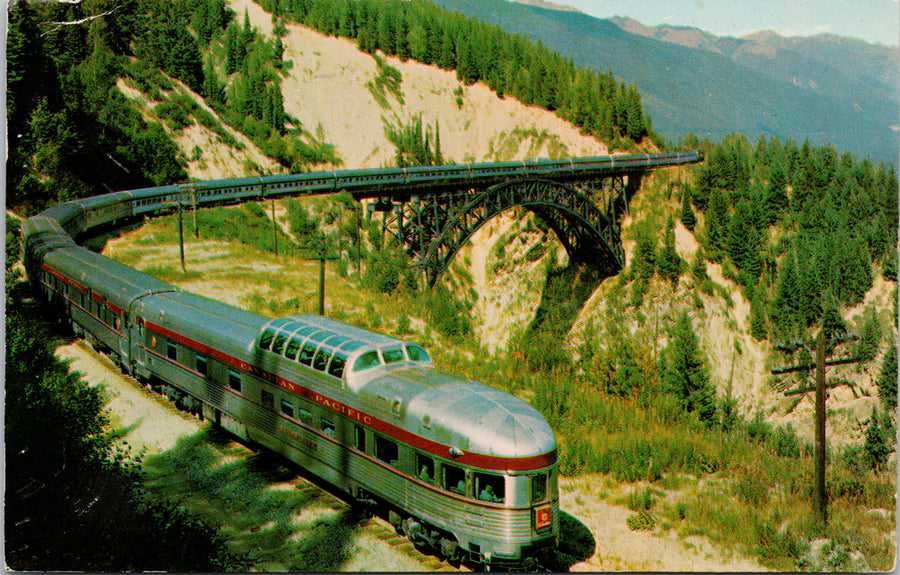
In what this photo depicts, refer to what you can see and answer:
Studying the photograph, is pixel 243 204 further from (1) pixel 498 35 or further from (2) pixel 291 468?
(1) pixel 498 35

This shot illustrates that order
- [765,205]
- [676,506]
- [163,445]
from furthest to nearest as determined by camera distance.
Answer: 1. [765,205]
2. [163,445]
3. [676,506]

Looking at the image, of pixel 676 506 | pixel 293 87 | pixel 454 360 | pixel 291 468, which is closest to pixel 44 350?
pixel 291 468

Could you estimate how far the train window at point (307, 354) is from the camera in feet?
52.3

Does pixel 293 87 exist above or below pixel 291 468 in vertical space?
above

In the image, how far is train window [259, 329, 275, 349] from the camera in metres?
17.0

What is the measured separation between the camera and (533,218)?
83938 mm

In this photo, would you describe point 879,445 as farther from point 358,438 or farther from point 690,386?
point 358,438

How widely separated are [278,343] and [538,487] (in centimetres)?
697

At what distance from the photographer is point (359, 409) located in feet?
48.0

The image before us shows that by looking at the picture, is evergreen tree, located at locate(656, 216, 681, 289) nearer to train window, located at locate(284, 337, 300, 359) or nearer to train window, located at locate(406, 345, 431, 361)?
train window, located at locate(406, 345, 431, 361)

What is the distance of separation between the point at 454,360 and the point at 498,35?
94.4 m

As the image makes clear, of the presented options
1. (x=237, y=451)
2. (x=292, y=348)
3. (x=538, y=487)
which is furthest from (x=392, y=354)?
(x=237, y=451)

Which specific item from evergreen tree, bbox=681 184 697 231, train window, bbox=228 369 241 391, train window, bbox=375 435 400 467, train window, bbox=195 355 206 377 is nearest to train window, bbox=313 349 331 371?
train window, bbox=375 435 400 467

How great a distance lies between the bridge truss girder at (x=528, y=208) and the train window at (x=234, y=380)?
3093 centimetres
